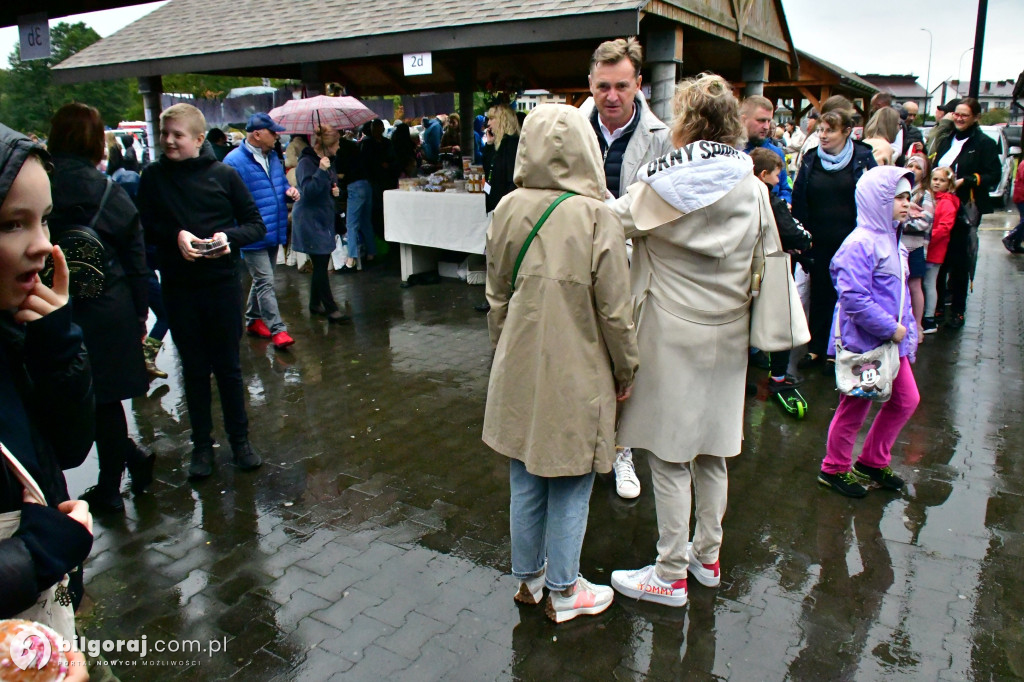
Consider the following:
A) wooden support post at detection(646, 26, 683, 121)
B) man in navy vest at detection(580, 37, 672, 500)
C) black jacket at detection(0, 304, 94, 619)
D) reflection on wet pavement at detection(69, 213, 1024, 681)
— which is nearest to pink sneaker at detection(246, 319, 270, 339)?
reflection on wet pavement at detection(69, 213, 1024, 681)

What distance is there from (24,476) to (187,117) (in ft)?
10.2

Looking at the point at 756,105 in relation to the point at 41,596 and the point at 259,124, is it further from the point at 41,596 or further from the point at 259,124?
the point at 41,596

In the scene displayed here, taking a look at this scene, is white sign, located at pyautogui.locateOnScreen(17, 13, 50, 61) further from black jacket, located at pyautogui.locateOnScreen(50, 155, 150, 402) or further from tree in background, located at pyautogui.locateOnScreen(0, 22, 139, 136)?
tree in background, located at pyautogui.locateOnScreen(0, 22, 139, 136)

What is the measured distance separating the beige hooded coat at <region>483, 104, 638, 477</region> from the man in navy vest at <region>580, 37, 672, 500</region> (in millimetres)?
1127

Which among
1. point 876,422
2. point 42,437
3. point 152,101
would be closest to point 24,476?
point 42,437

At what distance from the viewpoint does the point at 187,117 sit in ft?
13.1

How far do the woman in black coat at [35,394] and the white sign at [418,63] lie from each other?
331 inches

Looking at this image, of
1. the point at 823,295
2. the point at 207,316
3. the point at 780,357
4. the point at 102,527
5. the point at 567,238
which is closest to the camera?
the point at 567,238

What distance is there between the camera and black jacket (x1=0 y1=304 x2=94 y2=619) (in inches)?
51.4

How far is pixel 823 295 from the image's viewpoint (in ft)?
20.4

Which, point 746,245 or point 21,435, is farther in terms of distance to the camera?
point 746,245

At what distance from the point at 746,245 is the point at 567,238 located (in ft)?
2.58

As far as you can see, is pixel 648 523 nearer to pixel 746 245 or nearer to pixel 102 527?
pixel 746 245

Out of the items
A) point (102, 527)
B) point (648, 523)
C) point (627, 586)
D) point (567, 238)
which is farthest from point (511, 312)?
point (102, 527)
